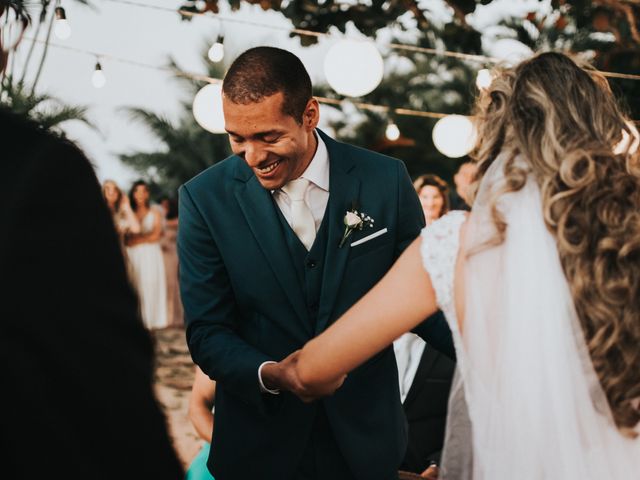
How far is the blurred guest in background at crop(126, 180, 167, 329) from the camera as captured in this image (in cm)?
1139

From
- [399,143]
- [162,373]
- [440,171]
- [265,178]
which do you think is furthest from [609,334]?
[440,171]

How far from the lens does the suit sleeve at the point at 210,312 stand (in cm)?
247

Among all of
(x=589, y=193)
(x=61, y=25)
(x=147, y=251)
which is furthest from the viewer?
(x=147, y=251)

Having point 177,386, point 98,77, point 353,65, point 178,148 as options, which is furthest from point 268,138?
point 178,148

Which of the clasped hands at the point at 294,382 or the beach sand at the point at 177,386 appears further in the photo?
the beach sand at the point at 177,386

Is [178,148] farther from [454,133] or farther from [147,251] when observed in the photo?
[454,133]

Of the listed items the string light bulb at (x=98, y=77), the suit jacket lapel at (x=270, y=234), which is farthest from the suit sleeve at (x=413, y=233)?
the string light bulb at (x=98, y=77)

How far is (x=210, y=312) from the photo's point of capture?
258 centimetres

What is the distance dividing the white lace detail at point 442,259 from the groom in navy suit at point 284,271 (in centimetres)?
64

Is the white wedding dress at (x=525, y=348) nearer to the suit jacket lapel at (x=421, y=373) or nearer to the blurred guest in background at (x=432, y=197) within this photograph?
the suit jacket lapel at (x=421, y=373)

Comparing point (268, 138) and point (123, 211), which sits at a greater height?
point (268, 138)

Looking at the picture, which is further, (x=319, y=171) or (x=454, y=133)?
(x=454, y=133)

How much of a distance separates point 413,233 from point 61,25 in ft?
14.0

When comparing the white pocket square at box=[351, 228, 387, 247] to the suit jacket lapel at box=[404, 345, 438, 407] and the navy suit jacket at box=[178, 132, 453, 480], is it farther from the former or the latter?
the suit jacket lapel at box=[404, 345, 438, 407]
